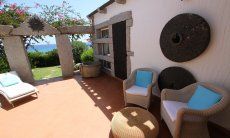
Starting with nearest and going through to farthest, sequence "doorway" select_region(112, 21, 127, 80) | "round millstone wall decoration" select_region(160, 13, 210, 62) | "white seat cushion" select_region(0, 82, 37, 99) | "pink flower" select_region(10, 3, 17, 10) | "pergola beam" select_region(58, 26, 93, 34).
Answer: "round millstone wall decoration" select_region(160, 13, 210, 62)
"white seat cushion" select_region(0, 82, 37, 99)
"doorway" select_region(112, 21, 127, 80)
"pergola beam" select_region(58, 26, 93, 34)
"pink flower" select_region(10, 3, 17, 10)

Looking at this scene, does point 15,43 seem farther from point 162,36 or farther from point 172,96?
point 172,96

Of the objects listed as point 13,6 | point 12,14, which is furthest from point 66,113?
point 13,6

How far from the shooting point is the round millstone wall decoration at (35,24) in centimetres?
557

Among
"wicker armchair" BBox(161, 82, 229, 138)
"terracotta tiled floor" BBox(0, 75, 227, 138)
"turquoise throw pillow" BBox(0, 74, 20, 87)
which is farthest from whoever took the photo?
"turquoise throw pillow" BBox(0, 74, 20, 87)

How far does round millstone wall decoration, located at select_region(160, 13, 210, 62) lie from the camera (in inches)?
100

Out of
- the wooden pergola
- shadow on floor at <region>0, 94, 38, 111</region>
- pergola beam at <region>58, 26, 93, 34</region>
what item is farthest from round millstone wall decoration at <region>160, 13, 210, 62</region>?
the wooden pergola

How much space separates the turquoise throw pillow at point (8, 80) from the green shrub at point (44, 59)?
669cm

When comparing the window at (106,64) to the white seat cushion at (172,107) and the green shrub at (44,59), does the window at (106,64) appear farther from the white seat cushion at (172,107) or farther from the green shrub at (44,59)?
the green shrub at (44,59)

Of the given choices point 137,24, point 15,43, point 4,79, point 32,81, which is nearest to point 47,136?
point 4,79

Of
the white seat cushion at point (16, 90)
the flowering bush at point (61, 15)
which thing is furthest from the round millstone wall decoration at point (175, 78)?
the flowering bush at point (61, 15)

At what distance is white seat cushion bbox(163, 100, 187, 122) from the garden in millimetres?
6016

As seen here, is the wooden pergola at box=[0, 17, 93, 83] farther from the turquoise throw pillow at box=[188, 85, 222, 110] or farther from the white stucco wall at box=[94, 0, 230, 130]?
the turquoise throw pillow at box=[188, 85, 222, 110]

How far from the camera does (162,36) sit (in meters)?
3.37

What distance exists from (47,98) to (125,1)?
4179mm
